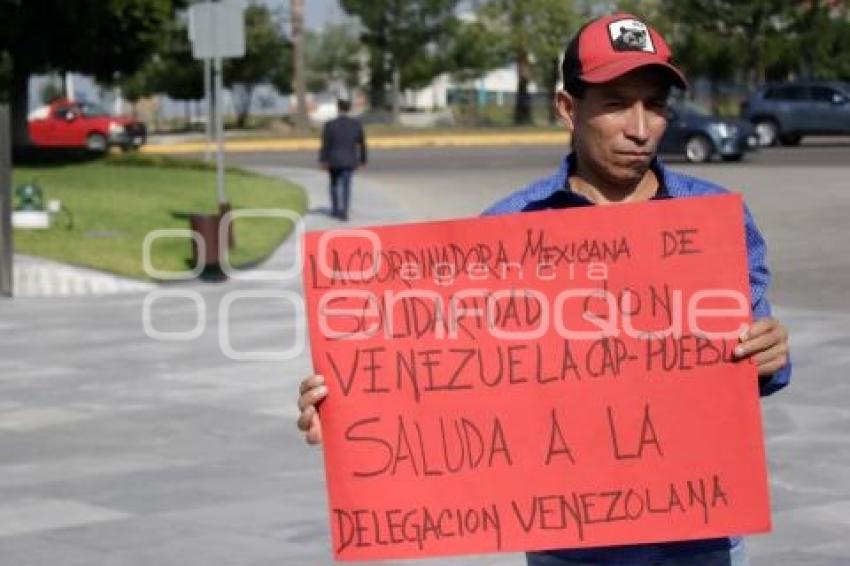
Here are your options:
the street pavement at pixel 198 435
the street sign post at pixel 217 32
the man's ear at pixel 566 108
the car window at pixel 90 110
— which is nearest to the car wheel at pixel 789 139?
the car window at pixel 90 110

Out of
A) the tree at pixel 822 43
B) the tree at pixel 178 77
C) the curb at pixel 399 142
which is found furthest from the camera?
the tree at pixel 178 77

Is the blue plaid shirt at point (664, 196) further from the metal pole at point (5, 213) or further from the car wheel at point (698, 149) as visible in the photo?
the car wheel at point (698, 149)

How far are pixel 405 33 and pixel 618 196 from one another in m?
75.6

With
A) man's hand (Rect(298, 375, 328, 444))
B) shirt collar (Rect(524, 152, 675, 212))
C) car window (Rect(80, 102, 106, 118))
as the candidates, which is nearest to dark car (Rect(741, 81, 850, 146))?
car window (Rect(80, 102, 106, 118))

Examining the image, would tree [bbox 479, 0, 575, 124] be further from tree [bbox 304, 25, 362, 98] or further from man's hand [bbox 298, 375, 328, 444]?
man's hand [bbox 298, 375, 328, 444]

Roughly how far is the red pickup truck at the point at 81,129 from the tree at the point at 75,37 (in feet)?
49.5

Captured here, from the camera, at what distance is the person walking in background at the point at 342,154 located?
91.2 feet

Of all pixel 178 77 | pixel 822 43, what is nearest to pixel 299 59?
pixel 178 77

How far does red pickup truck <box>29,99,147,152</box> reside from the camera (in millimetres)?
57188

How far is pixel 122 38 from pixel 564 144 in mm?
18884

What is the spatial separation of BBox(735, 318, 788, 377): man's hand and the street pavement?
12.9 feet

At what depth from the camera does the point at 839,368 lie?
13.0m

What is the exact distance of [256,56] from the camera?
3174 inches

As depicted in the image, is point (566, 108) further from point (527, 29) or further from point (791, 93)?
point (527, 29)
